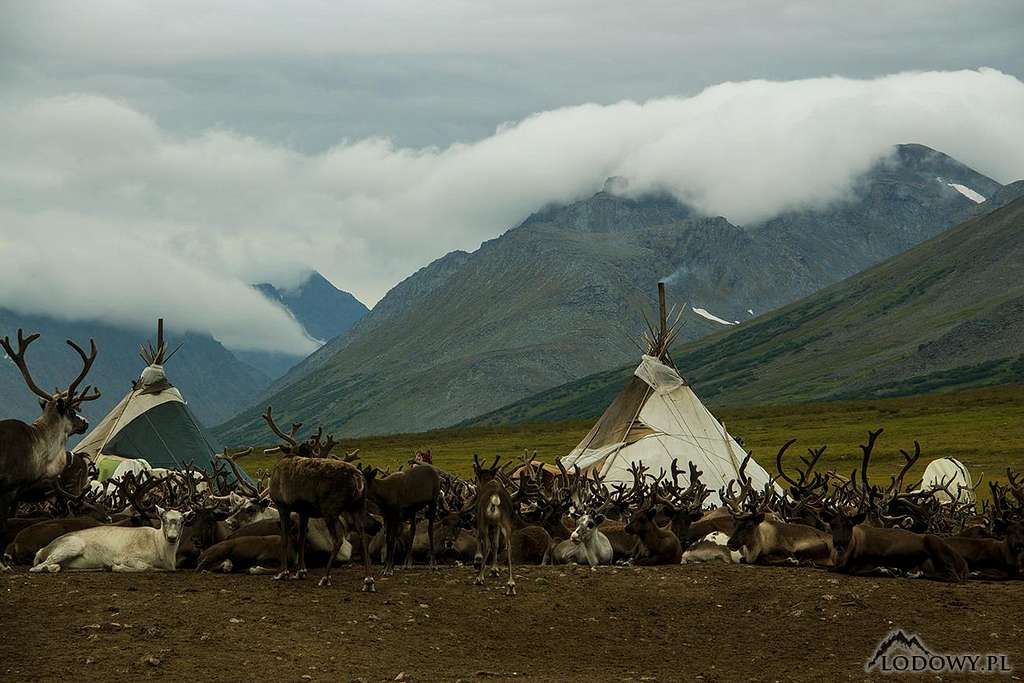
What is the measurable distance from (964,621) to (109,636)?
11148 mm

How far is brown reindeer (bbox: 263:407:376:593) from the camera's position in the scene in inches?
734

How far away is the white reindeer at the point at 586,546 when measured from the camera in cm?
2292

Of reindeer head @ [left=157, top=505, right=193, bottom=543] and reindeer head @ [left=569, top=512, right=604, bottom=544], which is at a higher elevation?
reindeer head @ [left=157, top=505, right=193, bottom=543]

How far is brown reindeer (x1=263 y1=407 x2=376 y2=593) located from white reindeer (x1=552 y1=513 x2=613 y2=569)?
510cm

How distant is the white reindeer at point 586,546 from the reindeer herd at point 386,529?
3cm

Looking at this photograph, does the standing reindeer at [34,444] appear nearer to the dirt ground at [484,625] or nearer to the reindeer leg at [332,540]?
the dirt ground at [484,625]

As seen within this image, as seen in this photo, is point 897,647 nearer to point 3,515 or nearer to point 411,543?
point 411,543

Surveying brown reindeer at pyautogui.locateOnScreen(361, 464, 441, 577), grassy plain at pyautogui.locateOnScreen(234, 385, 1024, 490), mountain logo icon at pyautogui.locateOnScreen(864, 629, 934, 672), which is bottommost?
grassy plain at pyautogui.locateOnScreen(234, 385, 1024, 490)

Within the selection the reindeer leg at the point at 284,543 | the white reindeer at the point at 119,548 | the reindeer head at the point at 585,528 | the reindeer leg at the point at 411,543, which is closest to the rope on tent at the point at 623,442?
the reindeer head at the point at 585,528

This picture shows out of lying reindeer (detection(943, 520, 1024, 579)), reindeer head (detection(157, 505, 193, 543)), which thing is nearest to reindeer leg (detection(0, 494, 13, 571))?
reindeer head (detection(157, 505, 193, 543))

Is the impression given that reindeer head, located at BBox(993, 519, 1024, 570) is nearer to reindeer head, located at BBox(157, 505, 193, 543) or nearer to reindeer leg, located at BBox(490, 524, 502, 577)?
reindeer leg, located at BBox(490, 524, 502, 577)

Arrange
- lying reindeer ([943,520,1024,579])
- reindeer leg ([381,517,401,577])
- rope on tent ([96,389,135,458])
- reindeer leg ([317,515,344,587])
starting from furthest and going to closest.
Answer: rope on tent ([96,389,135,458]) → lying reindeer ([943,520,1024,579]) → reindeer leg ([381,517,401,577]) → reindeer leg ([317,515,344,587])

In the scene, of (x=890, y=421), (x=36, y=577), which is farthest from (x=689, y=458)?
(x=890, y=421)

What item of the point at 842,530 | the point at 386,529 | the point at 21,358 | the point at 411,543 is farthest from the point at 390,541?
the point at 842,530
